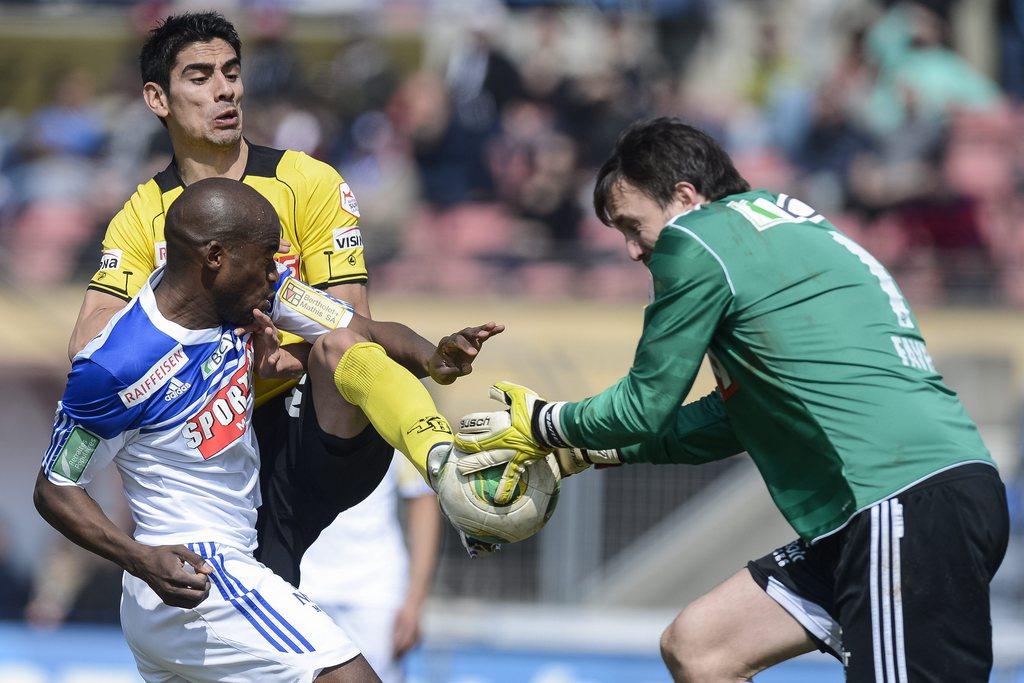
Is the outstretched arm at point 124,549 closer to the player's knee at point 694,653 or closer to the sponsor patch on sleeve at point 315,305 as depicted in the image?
the sponsor patch on sleeve at point 315,305

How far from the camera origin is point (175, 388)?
4129 millimetres

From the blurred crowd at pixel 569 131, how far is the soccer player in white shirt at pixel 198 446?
6.32 meters

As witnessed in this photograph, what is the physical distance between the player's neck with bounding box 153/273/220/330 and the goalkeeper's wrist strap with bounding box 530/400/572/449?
1.04 metres

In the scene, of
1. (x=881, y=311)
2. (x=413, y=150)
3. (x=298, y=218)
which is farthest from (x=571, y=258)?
(x=881, y=311)

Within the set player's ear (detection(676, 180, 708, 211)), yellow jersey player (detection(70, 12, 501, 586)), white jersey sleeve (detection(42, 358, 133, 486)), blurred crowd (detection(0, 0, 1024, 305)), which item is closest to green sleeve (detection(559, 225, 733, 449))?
player's ear (detection(676, 180, 708, 211))

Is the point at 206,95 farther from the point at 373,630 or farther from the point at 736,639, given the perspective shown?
the point at 373,630

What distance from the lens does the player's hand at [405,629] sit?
6.75 meters

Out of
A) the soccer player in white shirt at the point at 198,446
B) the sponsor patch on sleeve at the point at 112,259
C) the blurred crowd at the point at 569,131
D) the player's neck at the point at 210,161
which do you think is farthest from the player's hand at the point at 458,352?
the blurred crowd at the point at 569,131

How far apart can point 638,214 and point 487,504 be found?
100cm

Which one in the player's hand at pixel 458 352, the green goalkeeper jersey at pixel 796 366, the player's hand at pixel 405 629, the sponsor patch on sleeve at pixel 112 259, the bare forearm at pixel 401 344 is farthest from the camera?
the player's hand at pixel 405 629

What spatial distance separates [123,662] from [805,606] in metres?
5.11

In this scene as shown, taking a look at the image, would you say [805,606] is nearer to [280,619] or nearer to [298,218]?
[280,619]

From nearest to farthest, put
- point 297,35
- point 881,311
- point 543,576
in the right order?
point 881,311 → point 543,576 → point 297,35

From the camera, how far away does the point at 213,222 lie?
4.13 m
